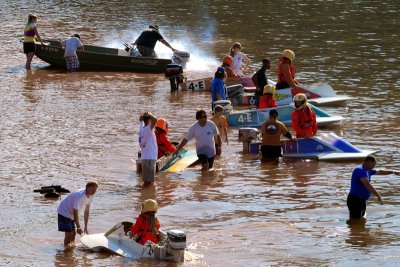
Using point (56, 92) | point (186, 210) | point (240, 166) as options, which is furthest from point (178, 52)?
point (186, 210)

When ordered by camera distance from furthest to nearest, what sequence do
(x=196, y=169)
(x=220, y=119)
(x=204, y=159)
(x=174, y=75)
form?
(x=174, y=75) < (x=220, y=119) < (x=196, y=169) < (x=204, y=159)

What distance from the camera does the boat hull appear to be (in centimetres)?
3412

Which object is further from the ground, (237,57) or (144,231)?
(237,57)

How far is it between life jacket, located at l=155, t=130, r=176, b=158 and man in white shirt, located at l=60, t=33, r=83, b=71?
503 inches

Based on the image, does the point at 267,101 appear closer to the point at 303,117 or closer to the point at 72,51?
the point at 303,117

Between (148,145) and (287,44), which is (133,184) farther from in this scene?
(287,44)

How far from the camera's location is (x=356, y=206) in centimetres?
1770

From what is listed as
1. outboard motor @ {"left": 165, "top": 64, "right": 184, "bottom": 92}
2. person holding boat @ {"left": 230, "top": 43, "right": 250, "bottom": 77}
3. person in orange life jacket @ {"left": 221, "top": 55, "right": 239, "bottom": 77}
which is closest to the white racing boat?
person in orange life jacket @ {"left": 221, "top": 55, "right": 239, "bottom": 77}

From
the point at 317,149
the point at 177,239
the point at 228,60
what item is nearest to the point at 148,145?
the point at 317,149

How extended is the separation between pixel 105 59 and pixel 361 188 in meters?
18.3

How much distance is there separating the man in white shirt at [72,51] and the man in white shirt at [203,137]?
1340 cm

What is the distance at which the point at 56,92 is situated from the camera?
31266mm

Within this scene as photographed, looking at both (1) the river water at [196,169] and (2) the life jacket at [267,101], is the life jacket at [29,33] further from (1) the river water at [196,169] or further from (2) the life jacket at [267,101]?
(2) the life jacket at [267,101]

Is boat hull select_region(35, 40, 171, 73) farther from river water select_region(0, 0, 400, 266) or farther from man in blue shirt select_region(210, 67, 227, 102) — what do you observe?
man in blue shirt select_region(210, 67, 227, 102)
